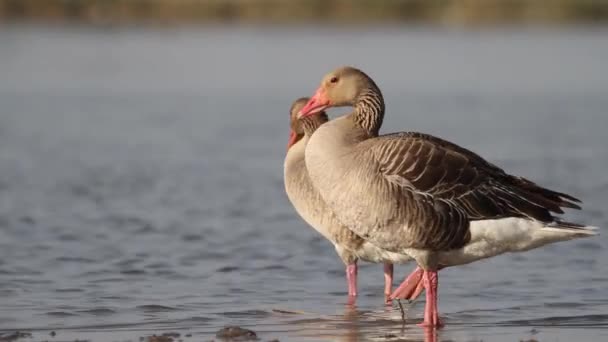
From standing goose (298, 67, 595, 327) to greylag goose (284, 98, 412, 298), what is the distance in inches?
32.6

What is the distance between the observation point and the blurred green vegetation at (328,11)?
188 feet

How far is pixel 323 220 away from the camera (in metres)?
10.5

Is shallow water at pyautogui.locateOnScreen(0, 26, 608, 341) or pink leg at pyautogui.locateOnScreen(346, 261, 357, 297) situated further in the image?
pink leg at pyautogui.locateOnScreen(346, 261, 357, 297)

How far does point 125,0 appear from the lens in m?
58.6

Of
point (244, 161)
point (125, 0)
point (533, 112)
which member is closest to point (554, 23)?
point (125, 0)

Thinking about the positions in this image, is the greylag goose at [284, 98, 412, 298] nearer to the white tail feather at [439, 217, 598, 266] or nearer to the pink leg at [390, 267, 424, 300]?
the pink leg at [390, 267, 424, 300]

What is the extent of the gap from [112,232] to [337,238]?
5.20 m

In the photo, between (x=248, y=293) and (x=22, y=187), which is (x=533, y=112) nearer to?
(x=22, y=187)

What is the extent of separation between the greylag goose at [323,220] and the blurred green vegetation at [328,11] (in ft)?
153

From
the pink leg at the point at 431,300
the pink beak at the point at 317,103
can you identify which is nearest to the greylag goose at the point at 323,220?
the pink leg at the point at 431,300

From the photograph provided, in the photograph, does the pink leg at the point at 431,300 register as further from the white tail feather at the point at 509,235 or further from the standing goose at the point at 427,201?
the white tail feather at the point at 509,235

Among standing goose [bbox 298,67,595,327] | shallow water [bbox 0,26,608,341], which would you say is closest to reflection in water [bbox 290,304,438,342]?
shallow water [bbox 0,26,608,341]

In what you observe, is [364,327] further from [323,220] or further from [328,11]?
[328,11]

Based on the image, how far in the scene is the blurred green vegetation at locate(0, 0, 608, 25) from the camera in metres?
57.2
